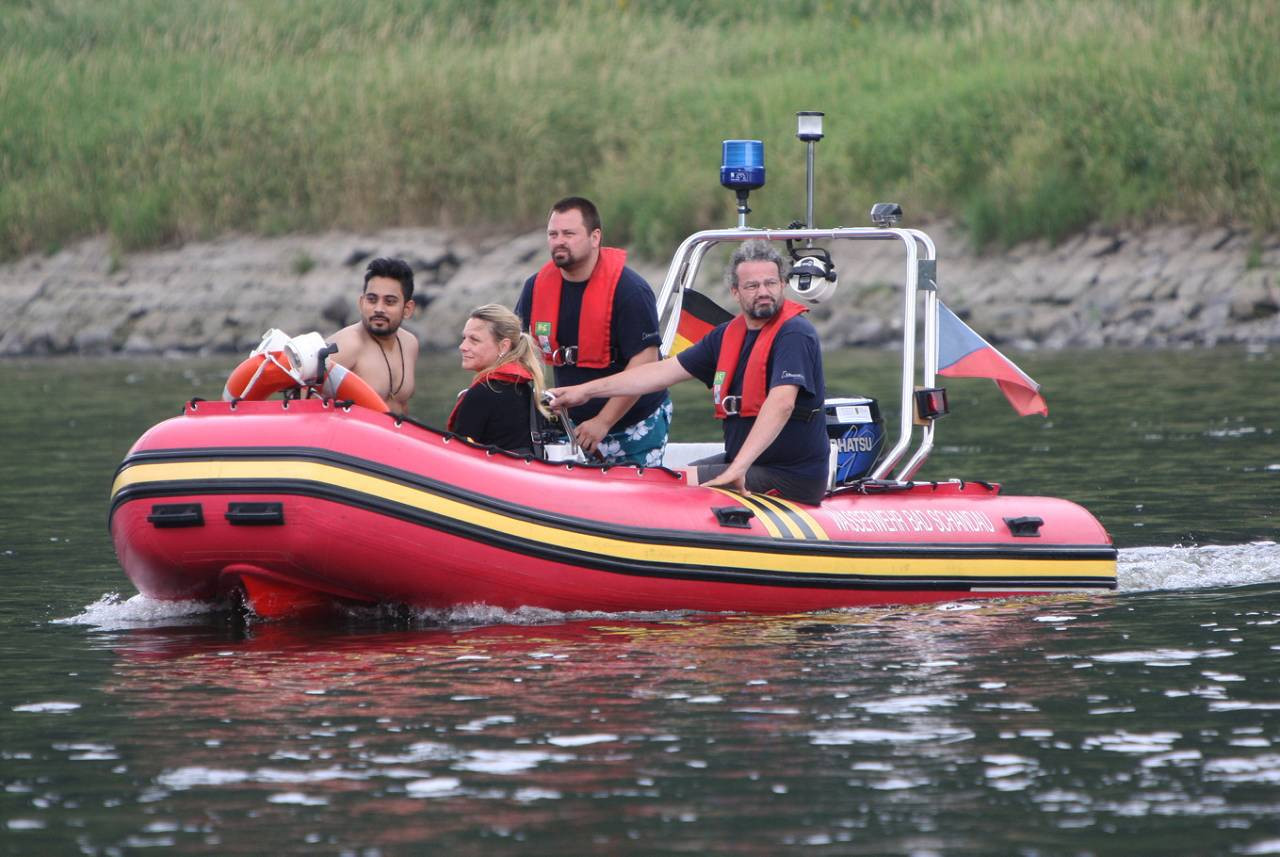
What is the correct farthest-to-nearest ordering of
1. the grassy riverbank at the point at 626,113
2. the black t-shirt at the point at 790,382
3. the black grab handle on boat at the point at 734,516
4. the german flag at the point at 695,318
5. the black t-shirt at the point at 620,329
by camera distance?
the grassy riverbank at the point at 626,113 → the german flag at the point at 695,318 → the black t-shirt at the point at 620,329 → the black t-shirt at the point at 790,382 → the black grab handle on boat at the point at 734,516

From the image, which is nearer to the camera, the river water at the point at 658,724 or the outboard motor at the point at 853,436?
the river water at the point at 658,724

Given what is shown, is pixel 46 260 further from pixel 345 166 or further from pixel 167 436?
pixel 167 436

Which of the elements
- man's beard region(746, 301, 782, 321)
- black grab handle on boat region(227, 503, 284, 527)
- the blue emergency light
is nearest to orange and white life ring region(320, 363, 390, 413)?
black grab handle on boat region(227, 503, 284, 527)

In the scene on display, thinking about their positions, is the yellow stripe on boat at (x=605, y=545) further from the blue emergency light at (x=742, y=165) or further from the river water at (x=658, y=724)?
the blue emergency light at (x=742, y=165)

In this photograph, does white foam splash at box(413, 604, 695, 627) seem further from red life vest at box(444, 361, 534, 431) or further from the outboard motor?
the outboard motor

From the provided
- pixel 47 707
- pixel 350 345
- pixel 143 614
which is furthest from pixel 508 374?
pixel 47 707

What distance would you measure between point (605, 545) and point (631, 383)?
2.51ft

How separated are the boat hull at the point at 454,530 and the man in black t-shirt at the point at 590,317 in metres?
0.60

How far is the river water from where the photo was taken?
448 centimetres

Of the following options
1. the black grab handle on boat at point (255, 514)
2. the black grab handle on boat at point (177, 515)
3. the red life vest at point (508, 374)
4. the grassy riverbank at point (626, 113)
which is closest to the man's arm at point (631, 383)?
the red life vest at point (508, 374)

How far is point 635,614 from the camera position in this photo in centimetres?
707

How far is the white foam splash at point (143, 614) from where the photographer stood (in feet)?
23.5

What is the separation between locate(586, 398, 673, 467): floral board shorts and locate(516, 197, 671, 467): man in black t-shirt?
1.1 inches

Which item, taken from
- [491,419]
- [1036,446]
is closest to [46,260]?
[1036,446]
